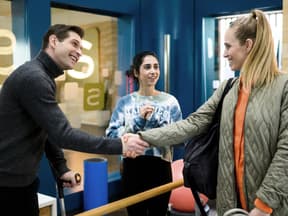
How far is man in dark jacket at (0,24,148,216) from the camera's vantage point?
184 cm

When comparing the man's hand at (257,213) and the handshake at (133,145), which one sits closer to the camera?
the man's hand at (257,213)

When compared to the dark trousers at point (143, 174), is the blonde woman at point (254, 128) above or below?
above

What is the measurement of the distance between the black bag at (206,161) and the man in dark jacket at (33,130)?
0.90 ft

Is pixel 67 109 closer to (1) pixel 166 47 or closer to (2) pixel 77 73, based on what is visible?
(2) pixel 77 73

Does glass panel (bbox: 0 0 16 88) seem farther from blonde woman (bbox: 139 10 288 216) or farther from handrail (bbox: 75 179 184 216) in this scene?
blonde woman (bbox: 139 10 288 216)

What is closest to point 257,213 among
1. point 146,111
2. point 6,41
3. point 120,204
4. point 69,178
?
point 120,204

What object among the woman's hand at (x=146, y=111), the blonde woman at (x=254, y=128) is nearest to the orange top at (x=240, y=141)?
the blonde woman at (x=254, y=128)

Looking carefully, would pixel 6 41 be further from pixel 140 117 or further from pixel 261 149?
pixel 261 149

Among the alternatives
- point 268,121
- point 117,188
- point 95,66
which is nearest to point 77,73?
point 95,66

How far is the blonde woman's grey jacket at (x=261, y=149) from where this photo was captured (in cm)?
155

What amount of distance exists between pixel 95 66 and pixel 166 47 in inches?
35.0

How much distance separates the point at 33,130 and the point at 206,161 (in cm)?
87

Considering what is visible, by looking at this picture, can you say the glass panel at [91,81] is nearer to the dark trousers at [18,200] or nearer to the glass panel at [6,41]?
the glass panel at [6,41]

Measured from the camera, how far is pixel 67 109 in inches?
171
